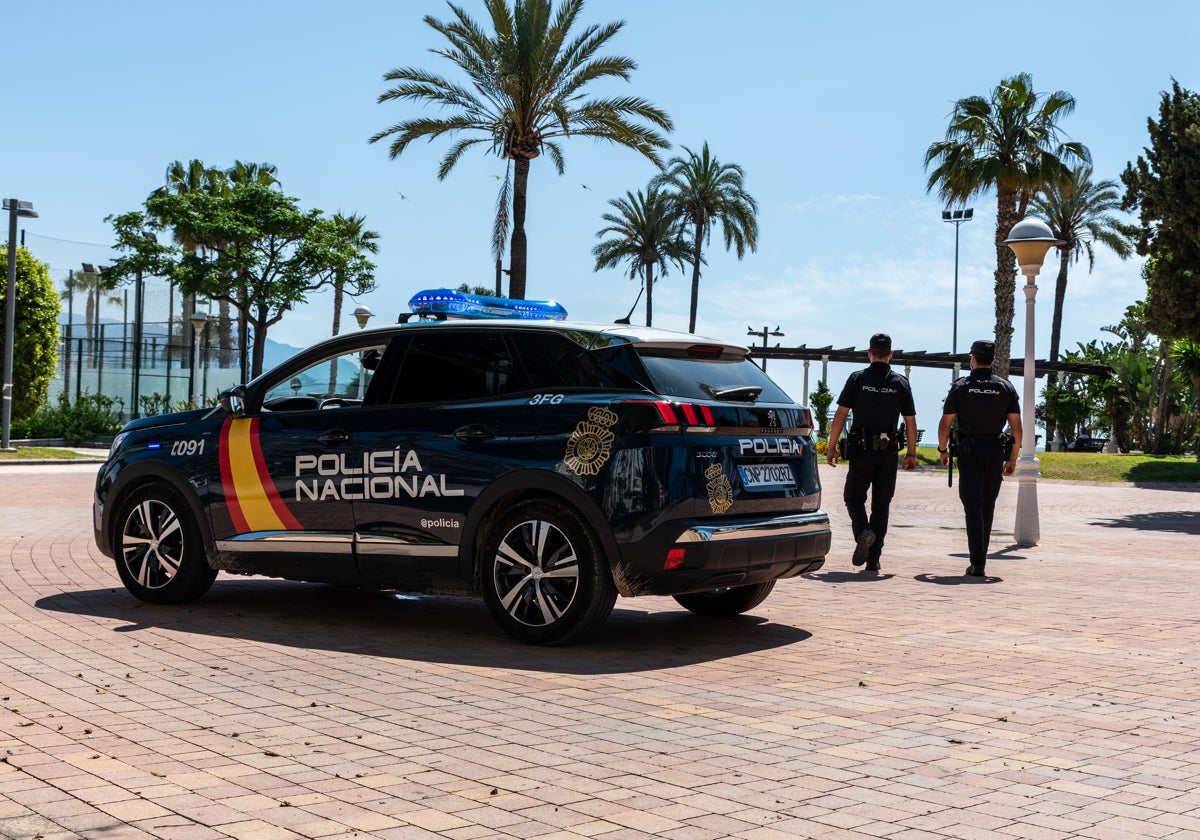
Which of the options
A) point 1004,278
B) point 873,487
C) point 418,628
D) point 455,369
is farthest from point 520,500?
point 1004,278

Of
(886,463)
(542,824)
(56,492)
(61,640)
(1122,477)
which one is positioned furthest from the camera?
(1122,477)

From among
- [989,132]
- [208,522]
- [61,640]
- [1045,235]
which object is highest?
[989,132]

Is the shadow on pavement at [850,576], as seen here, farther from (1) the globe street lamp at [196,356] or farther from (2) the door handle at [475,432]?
(1) the globe street lamp at [196,356]

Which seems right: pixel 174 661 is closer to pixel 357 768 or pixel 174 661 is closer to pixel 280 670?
pixel 280 670

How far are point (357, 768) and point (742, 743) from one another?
148 centimetres

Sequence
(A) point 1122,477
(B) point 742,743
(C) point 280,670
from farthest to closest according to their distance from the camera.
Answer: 1. (A) point 1122,477
2. (C) point 280,670
3. (B) point 742,743

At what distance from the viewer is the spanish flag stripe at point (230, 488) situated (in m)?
7.96

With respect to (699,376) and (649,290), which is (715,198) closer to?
(649,290)

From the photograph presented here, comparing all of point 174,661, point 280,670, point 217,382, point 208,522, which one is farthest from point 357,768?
point 217,382

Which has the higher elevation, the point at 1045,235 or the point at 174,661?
the point at 1045,235

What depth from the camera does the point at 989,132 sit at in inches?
1491

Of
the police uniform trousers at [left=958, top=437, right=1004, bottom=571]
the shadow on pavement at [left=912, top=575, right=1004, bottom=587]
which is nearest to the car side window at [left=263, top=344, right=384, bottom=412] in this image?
the shadow on pavement at [left=912, top=575, right=1004, bottom=587]

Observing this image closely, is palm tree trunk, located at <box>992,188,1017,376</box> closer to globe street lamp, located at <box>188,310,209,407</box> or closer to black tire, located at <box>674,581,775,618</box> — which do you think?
globe street lamp, located at <box>188,310,209,407</box>

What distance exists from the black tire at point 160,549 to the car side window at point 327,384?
0.94 meters
